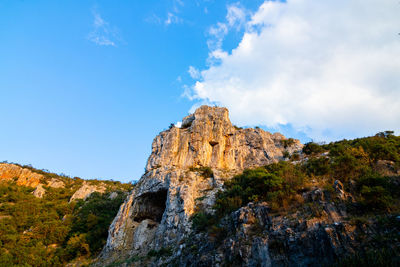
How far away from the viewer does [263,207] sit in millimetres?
15117

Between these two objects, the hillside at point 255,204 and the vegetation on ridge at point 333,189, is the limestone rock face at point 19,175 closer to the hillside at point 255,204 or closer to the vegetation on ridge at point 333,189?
the hillside at point 255,204

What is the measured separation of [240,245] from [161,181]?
1557cm

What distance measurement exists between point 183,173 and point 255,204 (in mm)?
12745

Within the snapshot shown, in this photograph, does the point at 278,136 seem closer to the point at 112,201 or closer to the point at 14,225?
the point at 112,201

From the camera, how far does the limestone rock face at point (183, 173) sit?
22.8m

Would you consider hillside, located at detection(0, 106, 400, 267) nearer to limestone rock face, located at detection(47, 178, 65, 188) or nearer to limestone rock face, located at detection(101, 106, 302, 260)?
limestone rock face, located at detection(101, 106, 302, 260)

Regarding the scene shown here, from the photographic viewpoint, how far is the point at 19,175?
53812 millimetres

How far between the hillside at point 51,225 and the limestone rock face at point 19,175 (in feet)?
14.0

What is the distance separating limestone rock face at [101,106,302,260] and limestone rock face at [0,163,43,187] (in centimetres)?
3830

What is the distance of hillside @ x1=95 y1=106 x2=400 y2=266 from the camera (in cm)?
1063

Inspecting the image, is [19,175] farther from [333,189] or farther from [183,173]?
[333,189]

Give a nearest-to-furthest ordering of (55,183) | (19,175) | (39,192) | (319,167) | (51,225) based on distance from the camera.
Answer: (319,167) < (51,225) < (39,192) < (55,183) < (19,175)

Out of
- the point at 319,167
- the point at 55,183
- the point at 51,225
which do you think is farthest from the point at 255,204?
the point at 55,183

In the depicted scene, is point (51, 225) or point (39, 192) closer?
point (51, 225)
